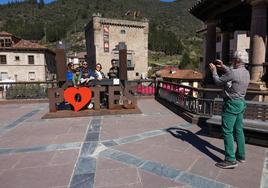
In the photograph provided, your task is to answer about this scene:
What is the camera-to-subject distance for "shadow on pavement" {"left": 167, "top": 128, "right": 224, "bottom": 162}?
13.5 feet

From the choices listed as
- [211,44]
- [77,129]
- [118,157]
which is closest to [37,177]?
[118,157]

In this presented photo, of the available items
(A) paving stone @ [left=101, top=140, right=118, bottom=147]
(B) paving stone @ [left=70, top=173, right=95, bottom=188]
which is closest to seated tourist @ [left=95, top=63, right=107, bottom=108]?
(A) paving stone @ [left=101, top=140, right=118, bottom=147]

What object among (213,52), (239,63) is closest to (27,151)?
(239,63)

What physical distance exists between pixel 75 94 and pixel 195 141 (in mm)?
4376

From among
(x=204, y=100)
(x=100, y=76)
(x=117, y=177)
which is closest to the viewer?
(x=117, y=177)

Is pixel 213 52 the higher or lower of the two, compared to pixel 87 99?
higher

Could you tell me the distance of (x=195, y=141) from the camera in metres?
4.78

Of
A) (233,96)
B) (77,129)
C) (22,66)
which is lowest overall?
(77,129)

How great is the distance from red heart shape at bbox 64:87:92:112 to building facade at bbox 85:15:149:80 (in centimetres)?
3118

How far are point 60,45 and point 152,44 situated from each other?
89231 mm

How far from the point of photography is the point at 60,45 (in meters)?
7.05

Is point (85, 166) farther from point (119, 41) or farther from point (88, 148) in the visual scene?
point (119, 41)

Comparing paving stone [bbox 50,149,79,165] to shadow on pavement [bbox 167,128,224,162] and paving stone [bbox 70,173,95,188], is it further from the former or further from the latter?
shadow on pavement [bbox 167,128,224,162]

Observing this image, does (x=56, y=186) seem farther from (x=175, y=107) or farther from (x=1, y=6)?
(x=1, y=6)
